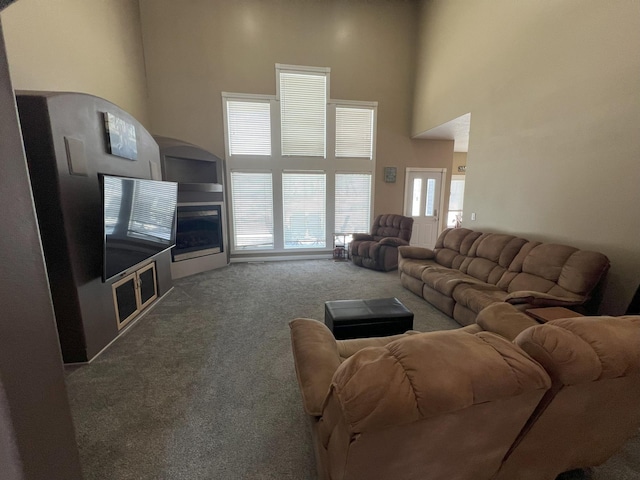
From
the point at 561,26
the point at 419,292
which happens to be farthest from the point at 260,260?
the point at 561,26

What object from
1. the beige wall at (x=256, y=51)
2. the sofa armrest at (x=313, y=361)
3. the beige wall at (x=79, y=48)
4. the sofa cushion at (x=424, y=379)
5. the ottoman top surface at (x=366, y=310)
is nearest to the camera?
the sofa cushion at (x=424, y=379)

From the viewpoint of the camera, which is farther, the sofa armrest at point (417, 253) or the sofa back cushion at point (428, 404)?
the sofa armrest at point (417, 253)

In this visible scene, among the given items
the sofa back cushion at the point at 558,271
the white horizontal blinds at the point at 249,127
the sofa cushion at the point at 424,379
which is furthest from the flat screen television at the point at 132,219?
the sofa back cushion at the point at 558,271

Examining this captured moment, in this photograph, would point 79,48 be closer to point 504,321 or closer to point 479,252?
point 504,321

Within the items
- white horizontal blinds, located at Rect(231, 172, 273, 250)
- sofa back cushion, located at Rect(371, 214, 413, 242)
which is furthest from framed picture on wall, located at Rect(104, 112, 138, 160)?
sofa back cushion, located at Rect(371, 214, 413, 242)

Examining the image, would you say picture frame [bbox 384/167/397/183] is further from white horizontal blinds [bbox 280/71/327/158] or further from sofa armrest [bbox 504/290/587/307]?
sofa armrest [bbox 504/290/587/307]

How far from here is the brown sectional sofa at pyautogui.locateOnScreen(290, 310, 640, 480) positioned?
0.70 meters

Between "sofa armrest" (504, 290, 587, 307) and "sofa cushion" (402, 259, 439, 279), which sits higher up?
"sofa armrest" (504, 290, 587, 307)

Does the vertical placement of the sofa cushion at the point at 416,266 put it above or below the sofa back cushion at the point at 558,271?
below

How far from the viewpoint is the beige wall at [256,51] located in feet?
15.8

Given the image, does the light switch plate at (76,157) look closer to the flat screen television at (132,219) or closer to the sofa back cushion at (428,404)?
the flat screen television at (132,219)

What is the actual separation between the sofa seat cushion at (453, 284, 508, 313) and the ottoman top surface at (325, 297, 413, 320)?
79 cm

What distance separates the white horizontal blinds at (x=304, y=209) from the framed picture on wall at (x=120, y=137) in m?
2.95

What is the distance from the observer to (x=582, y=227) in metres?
2.68
